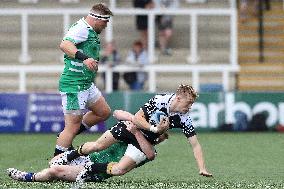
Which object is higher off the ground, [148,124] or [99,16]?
[99,16]

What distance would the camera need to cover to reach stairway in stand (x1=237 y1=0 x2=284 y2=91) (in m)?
27.5

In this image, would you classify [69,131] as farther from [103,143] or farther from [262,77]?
[262,77]

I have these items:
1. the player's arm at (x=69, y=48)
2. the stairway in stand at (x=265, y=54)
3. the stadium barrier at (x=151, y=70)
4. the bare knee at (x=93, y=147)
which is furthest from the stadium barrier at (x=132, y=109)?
the bare knee at (x=93, y=147)

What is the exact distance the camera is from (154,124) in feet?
45.5

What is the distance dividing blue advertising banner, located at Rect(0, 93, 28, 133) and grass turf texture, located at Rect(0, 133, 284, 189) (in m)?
0.56

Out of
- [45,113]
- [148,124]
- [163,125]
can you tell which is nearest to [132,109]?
[45,113]

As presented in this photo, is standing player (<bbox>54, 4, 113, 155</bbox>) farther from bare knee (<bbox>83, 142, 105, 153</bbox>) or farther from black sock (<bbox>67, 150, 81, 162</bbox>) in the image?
bare knee (<bbox>83, 142, 105, 153</bbox>)

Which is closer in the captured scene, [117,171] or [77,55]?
[117,171]

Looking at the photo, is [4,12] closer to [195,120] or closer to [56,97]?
[56,97]

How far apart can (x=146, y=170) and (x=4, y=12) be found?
35.2ft

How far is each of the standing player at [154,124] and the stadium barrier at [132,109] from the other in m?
10.2

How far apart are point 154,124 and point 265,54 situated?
1484 cm

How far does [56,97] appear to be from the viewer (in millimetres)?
24531

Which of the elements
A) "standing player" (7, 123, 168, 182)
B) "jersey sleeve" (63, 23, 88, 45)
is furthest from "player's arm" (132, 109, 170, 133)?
"jersey sleeve" (63, 23, 88, 45)
